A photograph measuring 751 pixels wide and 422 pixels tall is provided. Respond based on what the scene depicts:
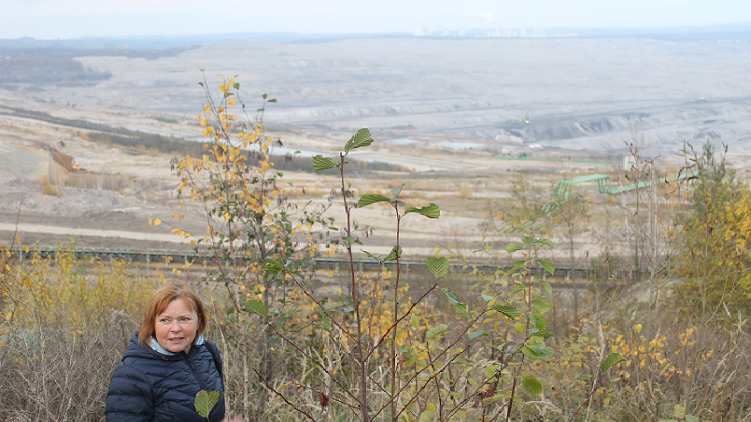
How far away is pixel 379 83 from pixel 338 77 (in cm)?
812

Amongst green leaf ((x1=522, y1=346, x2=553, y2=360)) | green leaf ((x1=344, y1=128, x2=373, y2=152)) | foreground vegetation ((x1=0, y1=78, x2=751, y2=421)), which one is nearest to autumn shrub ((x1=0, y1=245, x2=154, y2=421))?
foreground vegetation ((x1=0, y1=78, x2=751, y2=421))

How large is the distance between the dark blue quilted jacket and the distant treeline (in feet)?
109

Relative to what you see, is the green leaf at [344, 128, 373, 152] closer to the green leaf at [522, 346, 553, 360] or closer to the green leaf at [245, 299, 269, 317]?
the green leaf at [245, 299, 269, 317]

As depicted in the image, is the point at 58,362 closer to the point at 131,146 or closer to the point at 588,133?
the point at 131,146

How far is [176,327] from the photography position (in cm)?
278

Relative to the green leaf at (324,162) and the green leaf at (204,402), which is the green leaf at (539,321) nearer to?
the green leaf at (324,162)

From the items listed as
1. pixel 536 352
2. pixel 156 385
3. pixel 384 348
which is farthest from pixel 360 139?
pixel 384 348

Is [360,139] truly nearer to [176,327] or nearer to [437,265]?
[437,265]

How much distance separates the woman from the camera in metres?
2.64

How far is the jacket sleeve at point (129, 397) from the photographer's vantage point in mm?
2604

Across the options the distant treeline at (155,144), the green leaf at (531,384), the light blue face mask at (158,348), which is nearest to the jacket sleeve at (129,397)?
the light blue face mask at (158,348)

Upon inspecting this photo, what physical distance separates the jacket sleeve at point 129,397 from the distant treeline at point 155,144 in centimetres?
3330

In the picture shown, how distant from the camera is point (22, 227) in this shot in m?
22.7

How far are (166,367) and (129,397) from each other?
193mm
